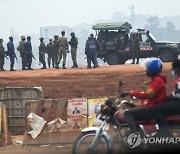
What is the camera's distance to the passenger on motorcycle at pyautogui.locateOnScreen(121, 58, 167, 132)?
7.84 metres

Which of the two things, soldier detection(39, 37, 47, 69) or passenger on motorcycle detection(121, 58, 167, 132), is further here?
soldier detection(39, 37, 47, 69)

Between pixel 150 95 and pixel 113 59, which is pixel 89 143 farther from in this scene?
pixel 113 59

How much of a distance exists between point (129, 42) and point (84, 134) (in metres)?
19.5

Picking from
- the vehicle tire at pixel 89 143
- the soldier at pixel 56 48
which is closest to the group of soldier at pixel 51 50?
the soldier at pixel 56 48

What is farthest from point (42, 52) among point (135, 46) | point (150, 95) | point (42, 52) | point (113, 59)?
point (150, 95)

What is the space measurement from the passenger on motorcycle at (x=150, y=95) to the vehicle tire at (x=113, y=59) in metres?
19.7

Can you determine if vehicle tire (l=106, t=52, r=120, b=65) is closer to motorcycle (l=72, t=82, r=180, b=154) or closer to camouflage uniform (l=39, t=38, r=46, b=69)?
camouflage uniform (l=39, t=38, r=46, b=69)

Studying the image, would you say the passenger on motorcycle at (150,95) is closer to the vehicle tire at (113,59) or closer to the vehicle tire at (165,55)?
the vehicle tire at (165,55)

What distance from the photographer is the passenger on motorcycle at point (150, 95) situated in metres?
7.84

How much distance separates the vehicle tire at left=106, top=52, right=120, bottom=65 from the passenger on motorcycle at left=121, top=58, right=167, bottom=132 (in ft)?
64.7

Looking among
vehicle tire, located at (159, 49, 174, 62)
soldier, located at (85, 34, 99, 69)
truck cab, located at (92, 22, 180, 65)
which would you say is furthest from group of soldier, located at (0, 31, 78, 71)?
vehicle tire, located at (159, 49, 174, 62)

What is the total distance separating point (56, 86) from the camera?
17.7m

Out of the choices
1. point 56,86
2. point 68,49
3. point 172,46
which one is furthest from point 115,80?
point 172,46

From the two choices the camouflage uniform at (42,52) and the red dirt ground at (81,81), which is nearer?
the red dirt ground at (81,81)
